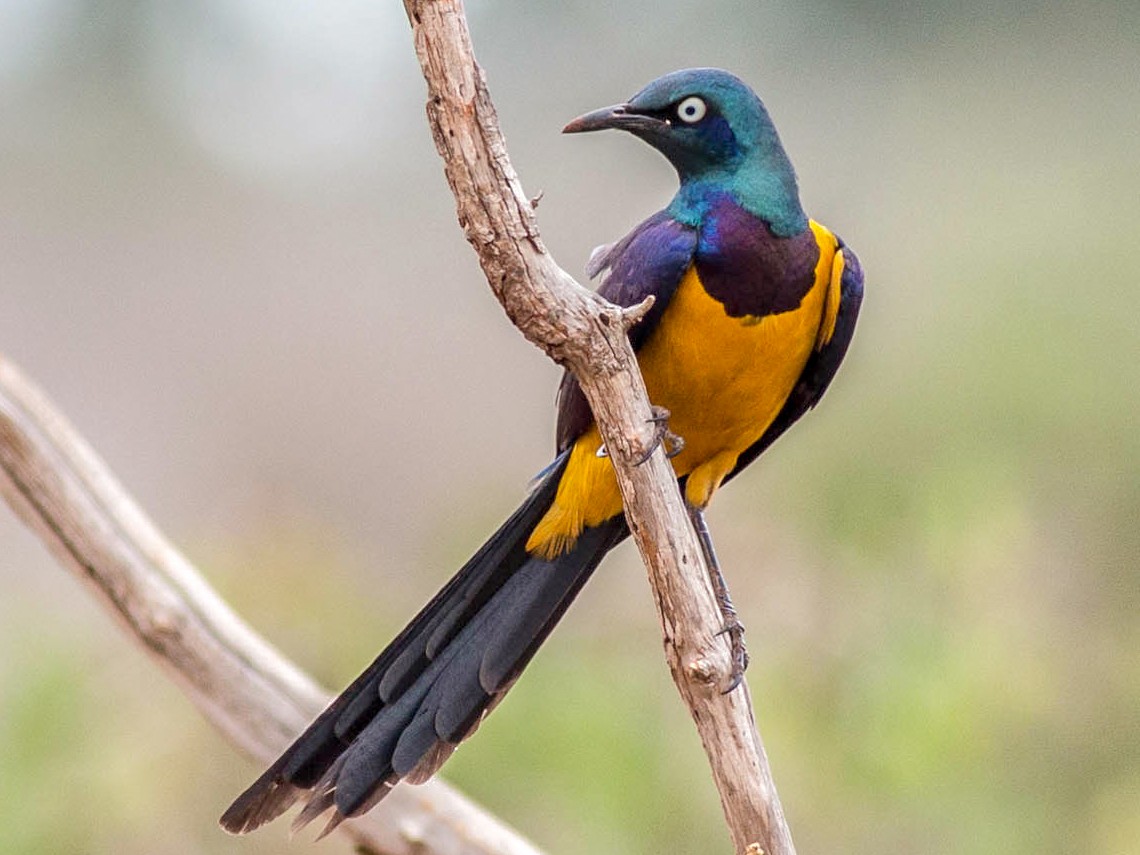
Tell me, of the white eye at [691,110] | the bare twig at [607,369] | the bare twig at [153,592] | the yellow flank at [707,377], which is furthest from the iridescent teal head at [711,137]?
the bare twig at [153,592]

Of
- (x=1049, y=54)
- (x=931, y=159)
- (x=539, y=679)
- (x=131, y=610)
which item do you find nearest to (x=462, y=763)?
(x=539, y=679)

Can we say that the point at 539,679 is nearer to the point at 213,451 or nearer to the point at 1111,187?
the point at 213,451

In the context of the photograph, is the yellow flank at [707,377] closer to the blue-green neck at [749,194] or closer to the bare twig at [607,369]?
the blue-green neck at [749,194]

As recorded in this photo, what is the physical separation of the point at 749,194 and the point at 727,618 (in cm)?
68

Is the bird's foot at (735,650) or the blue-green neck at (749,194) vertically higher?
the blue-green neck at (749,194)

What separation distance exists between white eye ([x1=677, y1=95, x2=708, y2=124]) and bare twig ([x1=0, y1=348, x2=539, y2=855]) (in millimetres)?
1279

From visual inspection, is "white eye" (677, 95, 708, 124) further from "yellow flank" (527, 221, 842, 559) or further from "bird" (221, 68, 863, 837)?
"yellow flank" (527, 221, 842, 559)

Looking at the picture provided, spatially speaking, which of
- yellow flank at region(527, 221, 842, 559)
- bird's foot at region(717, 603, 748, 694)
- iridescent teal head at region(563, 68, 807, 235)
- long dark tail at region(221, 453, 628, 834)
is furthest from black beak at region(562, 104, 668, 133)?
bird's foot at region(717, 603, 748, 694)

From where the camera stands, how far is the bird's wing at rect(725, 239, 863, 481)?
2.27 m

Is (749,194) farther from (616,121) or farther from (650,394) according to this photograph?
(650,394)

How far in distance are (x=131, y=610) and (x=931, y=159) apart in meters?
3.36

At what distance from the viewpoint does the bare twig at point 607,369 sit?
5.30 feet

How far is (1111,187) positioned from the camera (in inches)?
182

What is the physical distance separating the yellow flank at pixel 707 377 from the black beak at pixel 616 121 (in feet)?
0.80
